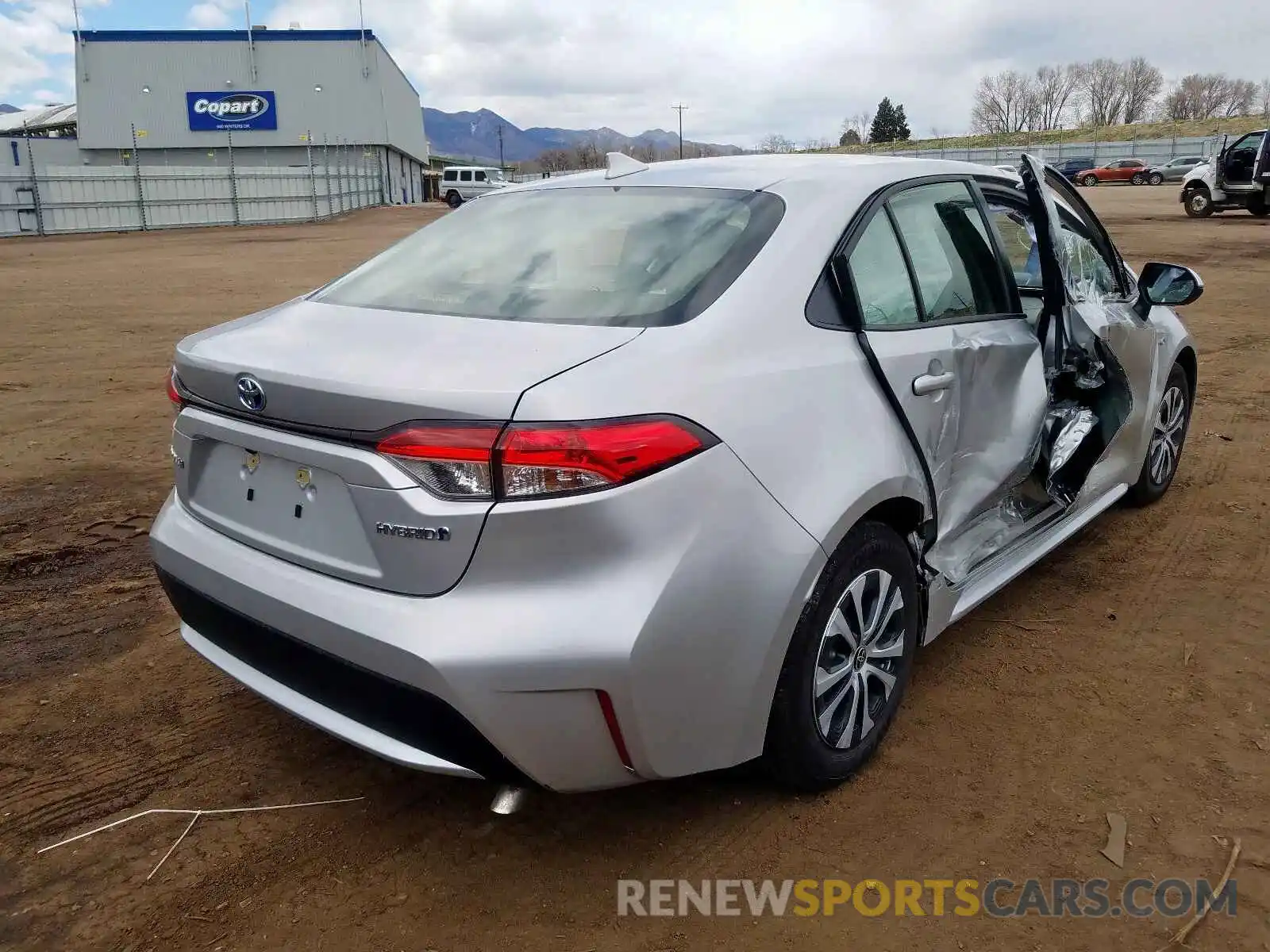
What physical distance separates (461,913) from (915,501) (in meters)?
1.56

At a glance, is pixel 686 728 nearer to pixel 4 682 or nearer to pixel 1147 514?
pixel 4 682

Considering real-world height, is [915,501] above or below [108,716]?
above

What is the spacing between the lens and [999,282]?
11.2 feet

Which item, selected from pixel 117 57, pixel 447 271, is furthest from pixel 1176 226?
pixel 117 57

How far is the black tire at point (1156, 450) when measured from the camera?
467 cm

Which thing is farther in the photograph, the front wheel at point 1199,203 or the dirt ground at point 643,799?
the front wheel at point 1199,203

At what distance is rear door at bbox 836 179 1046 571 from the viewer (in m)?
2.73

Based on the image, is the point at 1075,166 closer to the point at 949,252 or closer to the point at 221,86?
the point at 221,86

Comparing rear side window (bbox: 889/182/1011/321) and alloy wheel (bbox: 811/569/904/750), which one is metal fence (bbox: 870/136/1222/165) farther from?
alloy wheel (bbox: 811/569/904/750)

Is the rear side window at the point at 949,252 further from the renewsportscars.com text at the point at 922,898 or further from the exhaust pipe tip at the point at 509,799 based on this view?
the exhaust pipe tip at the point at 509,799

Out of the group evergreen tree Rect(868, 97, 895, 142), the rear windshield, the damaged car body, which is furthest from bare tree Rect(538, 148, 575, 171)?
the damaged car body

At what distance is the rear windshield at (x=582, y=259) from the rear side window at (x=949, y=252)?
1.89 feet

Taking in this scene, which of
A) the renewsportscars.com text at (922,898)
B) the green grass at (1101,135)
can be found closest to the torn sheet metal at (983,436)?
the renewsportscars.com text at (922,898)

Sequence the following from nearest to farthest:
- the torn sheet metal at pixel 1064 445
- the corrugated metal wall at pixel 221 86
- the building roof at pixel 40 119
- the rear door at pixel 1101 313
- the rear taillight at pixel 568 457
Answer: the rear taillight at pixel 568 457
the rear door at pixel 1101 313
the torn sheet metal at pixel 1064 445
the corrugated metal wall at pixel 221 86
the building roof at pixel 40 119
